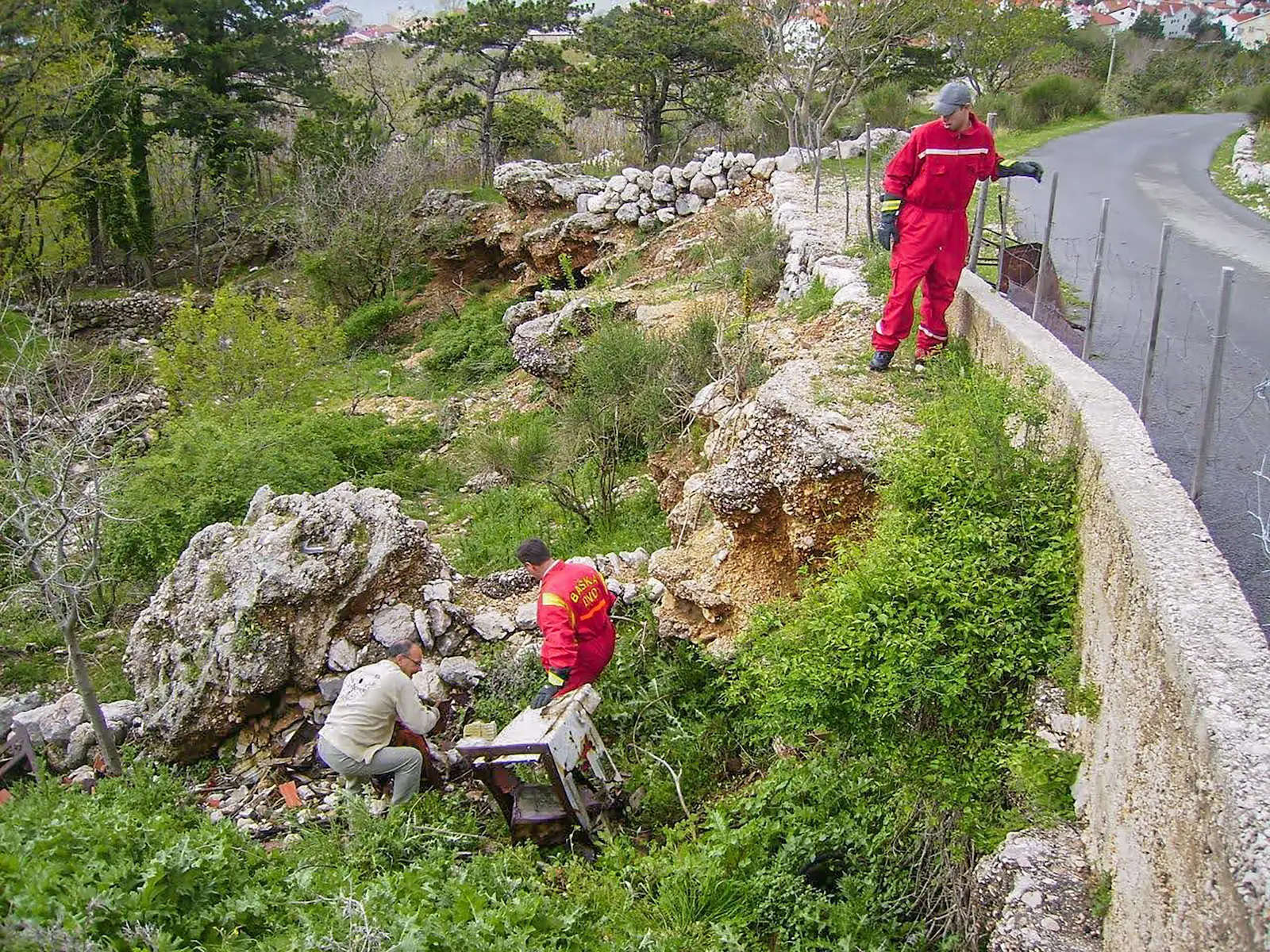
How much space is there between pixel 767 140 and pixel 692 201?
21.6ft

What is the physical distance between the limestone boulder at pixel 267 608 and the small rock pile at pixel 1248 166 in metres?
14.5

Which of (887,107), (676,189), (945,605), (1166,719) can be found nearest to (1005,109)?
(887,107)

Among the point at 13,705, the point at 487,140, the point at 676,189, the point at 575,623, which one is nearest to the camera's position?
the point at 575,623

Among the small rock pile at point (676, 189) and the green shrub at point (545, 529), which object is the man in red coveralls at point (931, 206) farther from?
the small rock pile at point (676, 189)

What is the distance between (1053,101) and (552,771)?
1182 inches

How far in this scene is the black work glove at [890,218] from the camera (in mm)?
5762

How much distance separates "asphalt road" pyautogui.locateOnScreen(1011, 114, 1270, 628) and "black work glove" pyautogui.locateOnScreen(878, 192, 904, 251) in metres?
1.86

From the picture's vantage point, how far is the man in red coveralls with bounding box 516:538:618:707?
540 centimetres

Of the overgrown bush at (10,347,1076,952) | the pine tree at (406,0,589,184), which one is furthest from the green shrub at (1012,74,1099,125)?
the overgrown bush at (10,347,1076,952)

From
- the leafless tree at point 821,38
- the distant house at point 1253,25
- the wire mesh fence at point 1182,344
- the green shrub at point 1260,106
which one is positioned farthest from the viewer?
the distant house at point 1253,25

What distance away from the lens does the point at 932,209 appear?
224 inches

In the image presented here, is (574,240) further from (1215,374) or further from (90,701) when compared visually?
(1215,374)

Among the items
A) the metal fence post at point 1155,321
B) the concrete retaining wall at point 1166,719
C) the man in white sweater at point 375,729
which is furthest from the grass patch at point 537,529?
the concrete retaining wall at point 1166,719

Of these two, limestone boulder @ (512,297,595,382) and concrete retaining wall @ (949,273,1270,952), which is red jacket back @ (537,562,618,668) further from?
limestone boulder @ (512,297,595,382)
